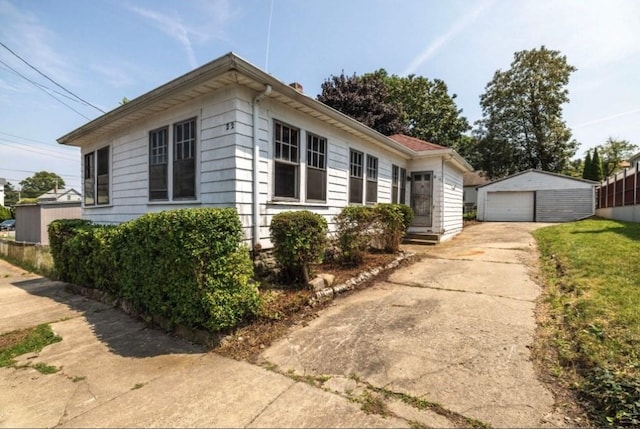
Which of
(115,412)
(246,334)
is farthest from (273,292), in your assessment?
(115,412)

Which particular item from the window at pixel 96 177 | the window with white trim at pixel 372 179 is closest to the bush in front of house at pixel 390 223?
the window with white trim at pixel 372 179

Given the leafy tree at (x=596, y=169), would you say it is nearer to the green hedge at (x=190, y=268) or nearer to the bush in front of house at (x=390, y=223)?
the bush in front of house at (x=390, y=223)

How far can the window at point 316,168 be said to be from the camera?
676 centimetres

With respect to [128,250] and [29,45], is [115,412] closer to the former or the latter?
[128,250]

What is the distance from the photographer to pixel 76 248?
6.44 meters

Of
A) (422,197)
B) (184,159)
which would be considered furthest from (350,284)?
(422,197)

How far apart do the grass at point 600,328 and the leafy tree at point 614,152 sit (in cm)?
4070

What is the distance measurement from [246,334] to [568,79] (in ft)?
114

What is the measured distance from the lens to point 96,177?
28.1 ft

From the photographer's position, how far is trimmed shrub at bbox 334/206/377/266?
22.1 feet

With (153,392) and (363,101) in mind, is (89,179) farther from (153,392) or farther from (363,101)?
(363,101)

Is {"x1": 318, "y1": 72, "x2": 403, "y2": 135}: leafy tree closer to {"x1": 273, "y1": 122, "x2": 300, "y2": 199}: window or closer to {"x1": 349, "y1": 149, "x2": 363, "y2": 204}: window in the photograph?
{"x1": 349, "y1": 149, "x2": 363, "y2": 204}: window

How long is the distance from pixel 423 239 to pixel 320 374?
8812 mm

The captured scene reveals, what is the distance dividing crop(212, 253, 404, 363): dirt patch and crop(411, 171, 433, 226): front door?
6.36 m
